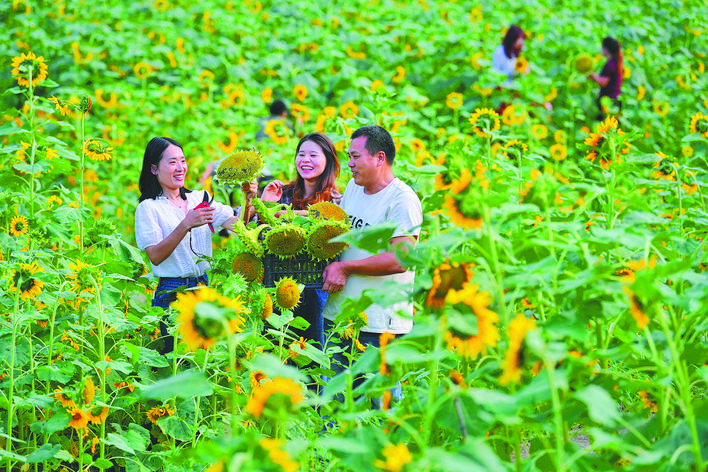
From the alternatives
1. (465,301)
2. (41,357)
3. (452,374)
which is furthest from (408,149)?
(465,301)

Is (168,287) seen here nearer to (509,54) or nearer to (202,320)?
(202,320)

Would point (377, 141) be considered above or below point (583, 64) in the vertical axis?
above

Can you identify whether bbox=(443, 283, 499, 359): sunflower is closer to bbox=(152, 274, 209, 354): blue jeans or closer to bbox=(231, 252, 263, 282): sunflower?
bbox=(231, 252, 263, 282): sunflower

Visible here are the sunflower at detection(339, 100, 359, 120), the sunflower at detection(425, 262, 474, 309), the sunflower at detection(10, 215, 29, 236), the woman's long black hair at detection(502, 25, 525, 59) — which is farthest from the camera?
the woman's long black hair at detection(502, 25, 525, 59)

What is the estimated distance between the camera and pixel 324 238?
2463 mm

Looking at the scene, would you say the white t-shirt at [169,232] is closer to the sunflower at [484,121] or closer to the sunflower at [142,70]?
the sunflower at [484,121]

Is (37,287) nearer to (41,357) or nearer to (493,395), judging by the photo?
(41,357)

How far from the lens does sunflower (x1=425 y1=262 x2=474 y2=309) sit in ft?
4.33

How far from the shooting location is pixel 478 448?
104cm

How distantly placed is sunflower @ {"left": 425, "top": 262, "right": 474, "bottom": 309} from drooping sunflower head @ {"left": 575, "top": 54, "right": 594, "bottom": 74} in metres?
6.01

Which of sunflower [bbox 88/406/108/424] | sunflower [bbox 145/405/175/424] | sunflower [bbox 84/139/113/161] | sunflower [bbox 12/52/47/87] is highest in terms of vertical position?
sunflower [bbox 12/52/47/87]

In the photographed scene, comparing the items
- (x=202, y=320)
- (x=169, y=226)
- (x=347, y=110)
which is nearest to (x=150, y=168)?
(x=169, y=226)

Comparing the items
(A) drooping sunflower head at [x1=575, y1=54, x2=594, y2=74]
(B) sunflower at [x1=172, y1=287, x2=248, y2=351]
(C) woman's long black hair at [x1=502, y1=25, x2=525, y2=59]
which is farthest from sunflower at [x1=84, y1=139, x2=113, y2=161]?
(A) drooping sunflower head at [x1=575, y1=54, x2=594, y2=74]

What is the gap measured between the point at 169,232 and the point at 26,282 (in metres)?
0.72
